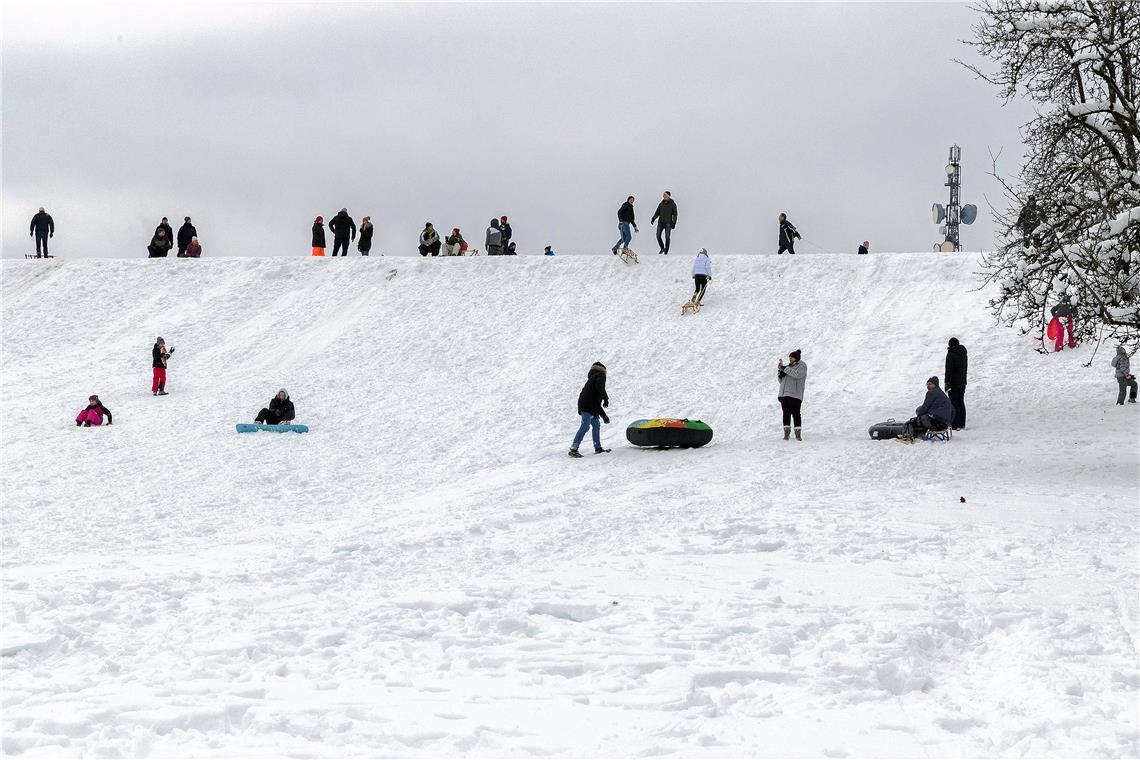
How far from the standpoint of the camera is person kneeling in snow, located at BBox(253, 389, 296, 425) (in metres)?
17.7

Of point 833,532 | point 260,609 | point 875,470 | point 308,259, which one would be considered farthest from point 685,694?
point 308,259

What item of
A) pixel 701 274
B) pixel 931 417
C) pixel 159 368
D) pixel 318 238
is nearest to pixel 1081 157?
pixel 931 417

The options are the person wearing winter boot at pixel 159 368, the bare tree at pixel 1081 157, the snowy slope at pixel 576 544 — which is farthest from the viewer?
the person wearing winter boot at pixel 159 368

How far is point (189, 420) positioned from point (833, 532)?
1226 cm

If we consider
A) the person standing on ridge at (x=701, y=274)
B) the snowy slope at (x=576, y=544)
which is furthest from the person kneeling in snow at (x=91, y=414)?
the person standing on ridge at (x=701, y=274)

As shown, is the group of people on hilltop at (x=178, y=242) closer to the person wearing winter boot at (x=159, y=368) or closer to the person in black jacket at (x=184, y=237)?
the person in black jacket at (x=184, y=237)

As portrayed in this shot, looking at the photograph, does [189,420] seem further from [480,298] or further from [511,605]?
[511,605]

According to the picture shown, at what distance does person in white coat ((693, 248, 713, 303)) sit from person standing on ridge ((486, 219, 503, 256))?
6891 millimetres

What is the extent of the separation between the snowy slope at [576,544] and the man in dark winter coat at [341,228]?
5.90 m

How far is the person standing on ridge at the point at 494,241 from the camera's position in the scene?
2906 cm

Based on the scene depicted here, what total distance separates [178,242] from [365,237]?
17.9 feet

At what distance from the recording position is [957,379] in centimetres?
1614

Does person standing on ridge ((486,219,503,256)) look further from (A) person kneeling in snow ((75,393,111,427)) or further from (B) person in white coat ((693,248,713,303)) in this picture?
(A) person kneeling in snow ((75,393,111,427))

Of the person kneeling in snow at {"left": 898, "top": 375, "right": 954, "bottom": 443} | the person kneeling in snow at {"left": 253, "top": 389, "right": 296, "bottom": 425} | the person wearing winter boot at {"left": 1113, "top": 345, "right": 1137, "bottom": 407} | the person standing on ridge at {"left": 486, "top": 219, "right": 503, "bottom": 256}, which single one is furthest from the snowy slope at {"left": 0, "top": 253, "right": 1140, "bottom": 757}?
the person standing on ridge at {"left": 486, "top": 219, "right": 503, "bottom": 256}
